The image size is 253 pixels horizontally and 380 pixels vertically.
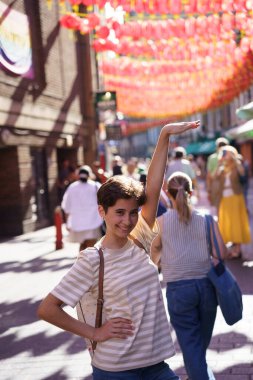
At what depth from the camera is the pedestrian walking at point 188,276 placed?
449 centimetres

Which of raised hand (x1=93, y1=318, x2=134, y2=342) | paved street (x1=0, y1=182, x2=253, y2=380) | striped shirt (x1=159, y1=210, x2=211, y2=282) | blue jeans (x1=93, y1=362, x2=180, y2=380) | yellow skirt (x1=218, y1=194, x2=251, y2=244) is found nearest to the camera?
raised hand (x1=93, y1=318, x2=134, y2=342)

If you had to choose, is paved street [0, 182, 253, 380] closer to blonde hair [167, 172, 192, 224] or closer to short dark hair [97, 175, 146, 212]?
blonde hair [167, 172, 192, 224]

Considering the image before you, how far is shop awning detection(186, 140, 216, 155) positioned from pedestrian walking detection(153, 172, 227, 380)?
50.3m

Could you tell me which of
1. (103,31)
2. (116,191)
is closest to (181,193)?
(116,191)

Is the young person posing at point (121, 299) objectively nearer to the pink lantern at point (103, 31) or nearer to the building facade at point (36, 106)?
the pink lantern at point (103, 31)

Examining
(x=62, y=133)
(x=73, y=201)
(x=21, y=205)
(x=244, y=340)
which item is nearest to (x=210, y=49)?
(x=62, y=133)

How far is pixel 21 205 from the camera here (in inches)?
673

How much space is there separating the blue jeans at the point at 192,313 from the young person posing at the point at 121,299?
1568 millimetres

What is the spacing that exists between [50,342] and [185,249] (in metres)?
2.32

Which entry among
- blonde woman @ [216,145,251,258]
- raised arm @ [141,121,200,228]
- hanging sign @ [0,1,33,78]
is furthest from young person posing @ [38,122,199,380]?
hanging sign @ [0,1,33,78]

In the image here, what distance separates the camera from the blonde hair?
4621 millimetres

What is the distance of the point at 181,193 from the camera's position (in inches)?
185

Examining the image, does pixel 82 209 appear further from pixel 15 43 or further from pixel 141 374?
pixel 15 43

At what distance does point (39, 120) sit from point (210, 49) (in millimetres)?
5768
